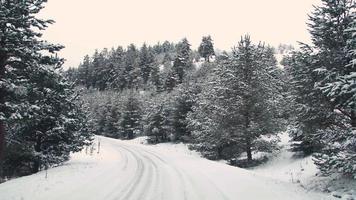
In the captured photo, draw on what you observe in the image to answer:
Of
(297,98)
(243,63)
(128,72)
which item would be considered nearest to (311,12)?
(297,98)

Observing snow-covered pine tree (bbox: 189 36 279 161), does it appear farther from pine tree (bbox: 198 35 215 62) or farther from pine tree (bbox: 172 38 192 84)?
pine tree (bbox: 198 35 215 62)

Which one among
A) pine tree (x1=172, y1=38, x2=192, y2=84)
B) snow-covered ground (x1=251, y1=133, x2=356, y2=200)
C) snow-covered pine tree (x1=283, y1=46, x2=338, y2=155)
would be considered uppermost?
pine tree (x1=172, y1=38, x2=192, y2=84)

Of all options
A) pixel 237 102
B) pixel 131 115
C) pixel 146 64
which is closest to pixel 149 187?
pixel 237 102

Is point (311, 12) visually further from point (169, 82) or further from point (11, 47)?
point (169, 82)

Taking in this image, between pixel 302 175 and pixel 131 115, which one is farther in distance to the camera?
pixel 131 115

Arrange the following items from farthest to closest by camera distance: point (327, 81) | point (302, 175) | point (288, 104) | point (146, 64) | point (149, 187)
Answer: point (146, 64), point (288, 104), point (302, 175), point (327, 81), point (149, 187)

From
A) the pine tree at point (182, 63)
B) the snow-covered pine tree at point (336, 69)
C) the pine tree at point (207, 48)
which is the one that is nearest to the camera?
the snow-covered pine tree at point (336, 69)

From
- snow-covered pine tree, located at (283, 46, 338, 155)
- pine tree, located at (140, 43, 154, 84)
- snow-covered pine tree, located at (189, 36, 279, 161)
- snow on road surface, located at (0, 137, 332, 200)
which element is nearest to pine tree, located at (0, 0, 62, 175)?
snow on road surface, located at (0, 137, 332, 200)

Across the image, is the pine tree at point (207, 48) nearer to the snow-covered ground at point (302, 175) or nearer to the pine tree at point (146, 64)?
the pine tree at point (146, 64)

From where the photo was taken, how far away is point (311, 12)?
18.1 m

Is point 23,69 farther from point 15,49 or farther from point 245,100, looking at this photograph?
point 245,100

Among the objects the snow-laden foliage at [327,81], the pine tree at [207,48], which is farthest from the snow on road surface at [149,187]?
the pine tree at [207,48]

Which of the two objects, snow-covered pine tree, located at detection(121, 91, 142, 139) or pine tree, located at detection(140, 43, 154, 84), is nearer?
snow-covered pine tree, located at detection(121, 91, 142, 139)

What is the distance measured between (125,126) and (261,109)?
5154 cm
